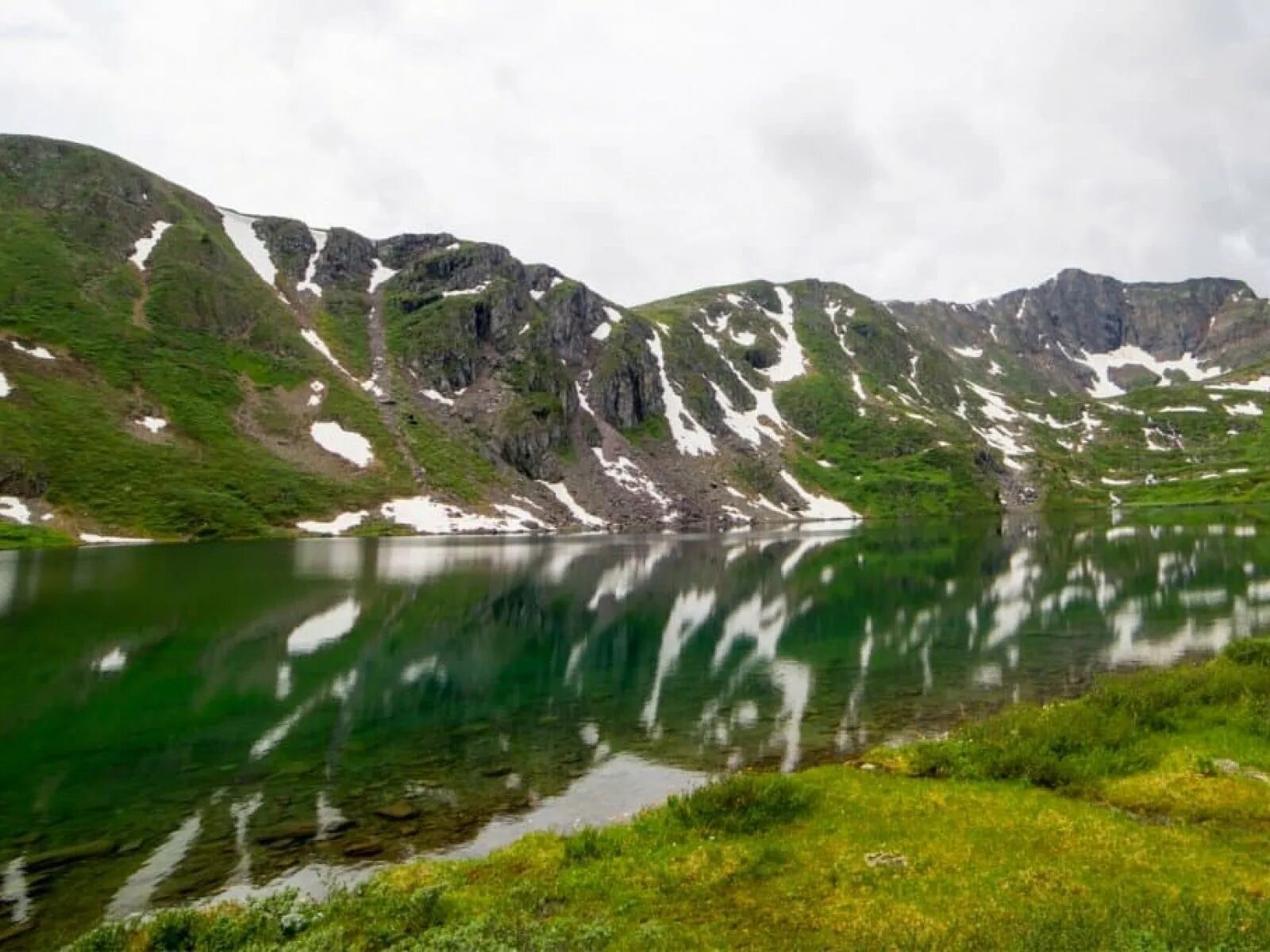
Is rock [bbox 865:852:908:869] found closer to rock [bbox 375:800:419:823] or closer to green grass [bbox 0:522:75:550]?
rock [bbox 375:800:419:823]

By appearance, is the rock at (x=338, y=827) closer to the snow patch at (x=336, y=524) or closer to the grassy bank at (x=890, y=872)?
the grassy bank at (x=890, y=872)

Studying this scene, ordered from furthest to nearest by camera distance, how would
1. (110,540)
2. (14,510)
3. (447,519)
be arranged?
1. (447,519)
2. (110,540)
3. (14,510)

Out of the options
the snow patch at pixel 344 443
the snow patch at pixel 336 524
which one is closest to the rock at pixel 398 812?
the snow patch at pixel 336 524

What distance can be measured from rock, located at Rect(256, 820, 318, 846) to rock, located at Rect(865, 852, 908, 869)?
52.1 feet

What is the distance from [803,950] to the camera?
13.7 m

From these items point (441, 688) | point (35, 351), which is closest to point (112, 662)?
point (441, 688)

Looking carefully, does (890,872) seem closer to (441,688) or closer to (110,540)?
(441,688)

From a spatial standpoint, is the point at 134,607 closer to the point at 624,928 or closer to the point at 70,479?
the point at 624,928

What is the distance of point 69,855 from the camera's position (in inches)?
885

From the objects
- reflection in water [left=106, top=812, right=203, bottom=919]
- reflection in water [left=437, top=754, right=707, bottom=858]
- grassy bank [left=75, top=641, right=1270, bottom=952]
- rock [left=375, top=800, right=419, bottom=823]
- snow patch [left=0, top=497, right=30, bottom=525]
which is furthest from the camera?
snow patch [left=0, top=497, right=30, bottom=525]

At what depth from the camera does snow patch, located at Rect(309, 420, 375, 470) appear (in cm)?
19050

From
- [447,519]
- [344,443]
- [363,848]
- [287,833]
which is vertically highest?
[344,443]

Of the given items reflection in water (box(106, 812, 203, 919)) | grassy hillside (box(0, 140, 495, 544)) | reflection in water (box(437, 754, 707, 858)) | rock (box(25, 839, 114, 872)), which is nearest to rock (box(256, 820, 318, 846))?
reflection in water (box(106, 812, 203, 919))

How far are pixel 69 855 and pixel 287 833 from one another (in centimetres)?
574
